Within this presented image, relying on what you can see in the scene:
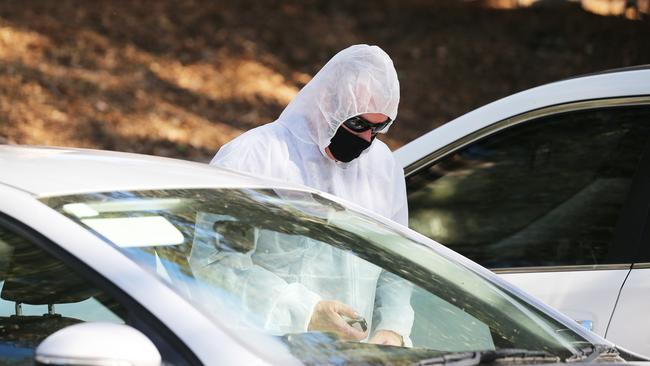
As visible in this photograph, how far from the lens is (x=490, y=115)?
4363 mm

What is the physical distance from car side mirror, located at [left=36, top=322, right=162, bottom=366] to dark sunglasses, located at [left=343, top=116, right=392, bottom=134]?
6.36ft

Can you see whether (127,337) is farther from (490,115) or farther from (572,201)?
(572,201)

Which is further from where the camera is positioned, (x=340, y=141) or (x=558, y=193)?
(x=558, y=193)

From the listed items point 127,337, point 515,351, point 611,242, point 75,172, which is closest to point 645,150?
point 611,242

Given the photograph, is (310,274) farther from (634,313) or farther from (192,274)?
(634,313)

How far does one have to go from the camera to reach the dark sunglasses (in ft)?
13.3

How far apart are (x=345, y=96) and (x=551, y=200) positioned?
194 cm

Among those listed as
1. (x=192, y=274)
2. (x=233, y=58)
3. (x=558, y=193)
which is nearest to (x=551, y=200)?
(x=558, y=193)

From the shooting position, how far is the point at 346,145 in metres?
4.07

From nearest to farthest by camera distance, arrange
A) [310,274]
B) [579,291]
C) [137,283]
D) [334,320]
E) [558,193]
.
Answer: [137,283] → [334,320] → [310,274] → [579,291] → [558,193]

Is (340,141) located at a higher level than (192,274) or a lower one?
higher

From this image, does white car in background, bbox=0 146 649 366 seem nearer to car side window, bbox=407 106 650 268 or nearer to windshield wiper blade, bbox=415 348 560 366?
windshield wiper blade, bbox=415 348 560 366

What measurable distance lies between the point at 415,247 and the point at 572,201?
7.67 ft

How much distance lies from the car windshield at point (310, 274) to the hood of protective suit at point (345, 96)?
733mm
